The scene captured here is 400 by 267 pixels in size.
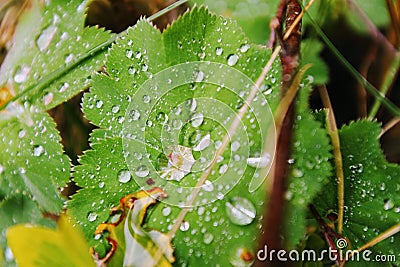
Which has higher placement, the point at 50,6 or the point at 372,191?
the point at 50,6

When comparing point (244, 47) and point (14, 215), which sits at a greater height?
point (244, 47)

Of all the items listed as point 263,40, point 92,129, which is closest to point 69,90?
point 92,129

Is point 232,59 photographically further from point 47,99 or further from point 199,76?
point 47,99

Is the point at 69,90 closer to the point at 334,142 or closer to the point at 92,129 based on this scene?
the point at 92,129

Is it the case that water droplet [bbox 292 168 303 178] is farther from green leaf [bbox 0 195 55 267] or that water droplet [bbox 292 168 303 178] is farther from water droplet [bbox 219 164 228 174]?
green leaf [bbox 0 195 55 267]

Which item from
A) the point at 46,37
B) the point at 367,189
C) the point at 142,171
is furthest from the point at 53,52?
the point at 367,189
